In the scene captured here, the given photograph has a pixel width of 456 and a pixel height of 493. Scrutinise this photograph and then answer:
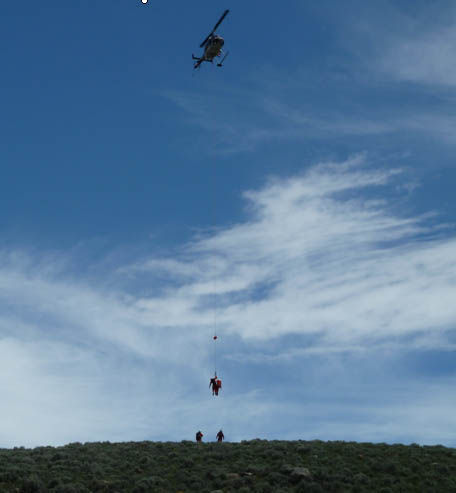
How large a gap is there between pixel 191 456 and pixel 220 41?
998 inches

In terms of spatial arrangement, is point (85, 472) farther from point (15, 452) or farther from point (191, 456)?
point (15, 452)

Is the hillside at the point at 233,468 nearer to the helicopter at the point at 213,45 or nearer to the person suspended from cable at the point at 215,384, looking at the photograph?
the person suspended from cable at the point at 215,384

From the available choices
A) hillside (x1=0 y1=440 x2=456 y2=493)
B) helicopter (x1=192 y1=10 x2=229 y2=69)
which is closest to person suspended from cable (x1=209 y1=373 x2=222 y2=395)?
hillside (x1=0 y1=440 x2=456 y2=493)

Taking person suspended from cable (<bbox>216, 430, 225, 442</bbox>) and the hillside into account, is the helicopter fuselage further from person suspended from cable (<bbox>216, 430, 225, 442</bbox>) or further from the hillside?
the hillside

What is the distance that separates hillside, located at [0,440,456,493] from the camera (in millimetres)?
27188

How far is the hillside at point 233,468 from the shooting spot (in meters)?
27.2

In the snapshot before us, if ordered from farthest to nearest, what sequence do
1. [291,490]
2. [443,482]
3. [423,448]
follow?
[423,448] → [443,482] → [291,490]

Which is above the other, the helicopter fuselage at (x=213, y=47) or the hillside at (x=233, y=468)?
the helicopter fuselage at (x=213, y=47)

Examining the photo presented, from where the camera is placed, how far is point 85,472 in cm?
2941

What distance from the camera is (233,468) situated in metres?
29.7

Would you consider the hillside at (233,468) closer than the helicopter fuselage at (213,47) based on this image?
Yes

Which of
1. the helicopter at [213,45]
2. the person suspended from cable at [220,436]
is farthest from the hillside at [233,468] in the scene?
the helicopter at [213,45]

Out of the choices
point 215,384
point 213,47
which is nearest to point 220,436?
point 215,384

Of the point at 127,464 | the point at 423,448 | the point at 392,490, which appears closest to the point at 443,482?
the point at 392,490
